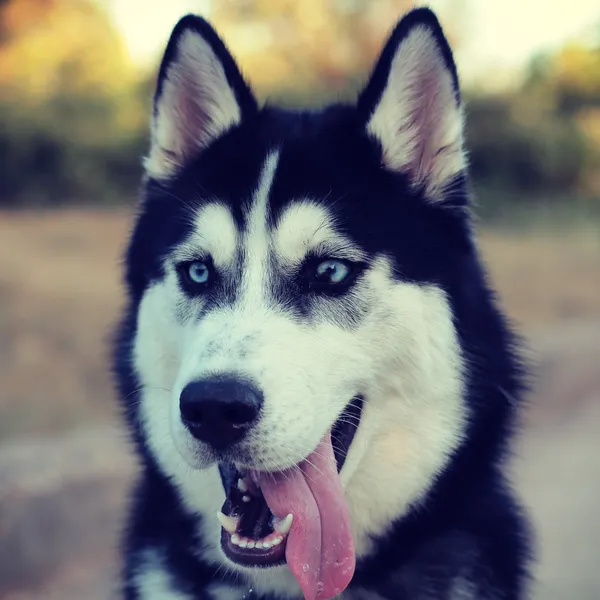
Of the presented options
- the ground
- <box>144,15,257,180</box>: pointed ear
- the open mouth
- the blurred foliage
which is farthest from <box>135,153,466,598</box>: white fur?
the blurred foliage

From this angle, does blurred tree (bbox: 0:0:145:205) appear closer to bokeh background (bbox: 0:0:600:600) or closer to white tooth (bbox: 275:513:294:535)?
bokeh background (bbox: 0:0:600:600)

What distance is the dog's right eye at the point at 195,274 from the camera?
99.1 inches

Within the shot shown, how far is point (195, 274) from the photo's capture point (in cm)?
255

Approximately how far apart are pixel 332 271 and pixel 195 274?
461 millimetres

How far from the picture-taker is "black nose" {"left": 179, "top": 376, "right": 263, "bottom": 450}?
6.63ft

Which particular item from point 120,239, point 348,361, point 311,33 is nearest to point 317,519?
point 348,361

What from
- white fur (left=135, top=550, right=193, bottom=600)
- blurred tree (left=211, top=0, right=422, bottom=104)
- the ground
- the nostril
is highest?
blurred tree (left=211, top=0, right=422, bottom=104)

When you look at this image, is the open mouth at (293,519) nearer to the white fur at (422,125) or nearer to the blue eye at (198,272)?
the blue eye at (198,272)

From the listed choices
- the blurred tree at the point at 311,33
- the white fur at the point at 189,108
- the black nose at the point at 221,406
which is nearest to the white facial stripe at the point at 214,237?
the white fur at the point at 189,108

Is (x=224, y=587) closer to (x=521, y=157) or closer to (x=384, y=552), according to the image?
(x=384, y=552)

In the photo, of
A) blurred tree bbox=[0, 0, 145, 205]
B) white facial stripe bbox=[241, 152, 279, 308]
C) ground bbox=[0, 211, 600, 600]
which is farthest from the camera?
blurred tree bbox=[0, 0, 145, 205]

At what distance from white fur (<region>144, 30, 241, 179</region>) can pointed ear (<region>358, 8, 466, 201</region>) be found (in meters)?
0.51

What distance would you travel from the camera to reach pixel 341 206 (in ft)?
8.13

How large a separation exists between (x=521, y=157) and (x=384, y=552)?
1469cm
